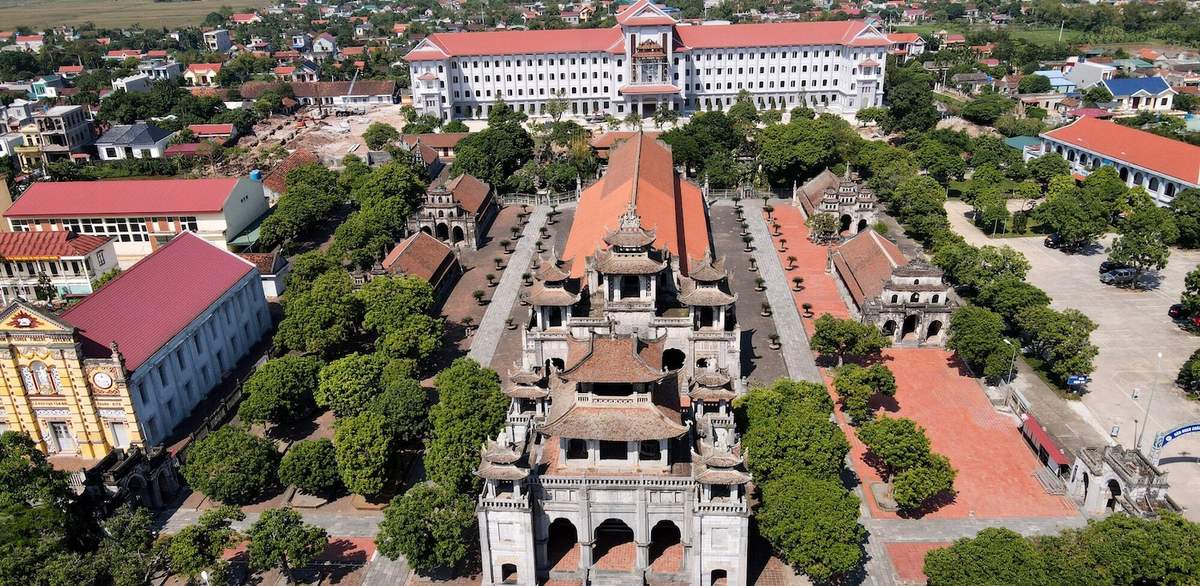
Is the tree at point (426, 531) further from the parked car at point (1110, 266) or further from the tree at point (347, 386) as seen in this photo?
the parked car at point (1110, 266)

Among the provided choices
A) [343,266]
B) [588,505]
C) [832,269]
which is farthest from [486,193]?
[588,505]

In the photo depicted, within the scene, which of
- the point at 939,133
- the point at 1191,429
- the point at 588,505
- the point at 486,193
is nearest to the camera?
the point at 588,505

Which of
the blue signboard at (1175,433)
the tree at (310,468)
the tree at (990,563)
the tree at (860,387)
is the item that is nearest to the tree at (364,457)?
the tree at (310,468)

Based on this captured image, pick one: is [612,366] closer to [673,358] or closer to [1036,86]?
[673,358]

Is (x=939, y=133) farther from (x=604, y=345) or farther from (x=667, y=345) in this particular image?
(x=604, y=345)

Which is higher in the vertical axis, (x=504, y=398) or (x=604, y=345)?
(x=604, y=345)

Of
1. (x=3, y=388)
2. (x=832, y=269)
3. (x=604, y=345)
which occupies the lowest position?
(x=832, y=269)

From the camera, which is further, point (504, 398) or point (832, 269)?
point (832, 269)

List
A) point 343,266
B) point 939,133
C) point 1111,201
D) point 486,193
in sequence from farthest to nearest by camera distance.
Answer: point 939,133 < point 486,193 < point 1111,201 < point 343,266
